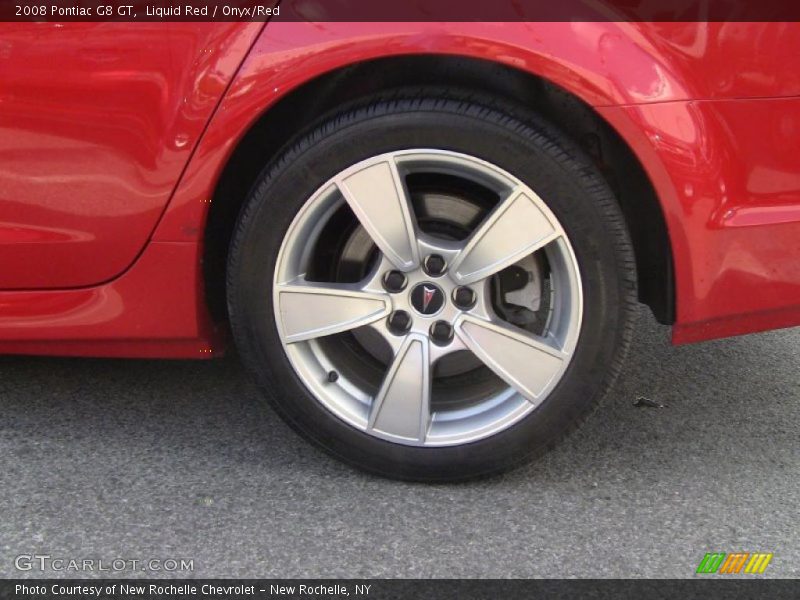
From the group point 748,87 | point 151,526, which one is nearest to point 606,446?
point 748,87

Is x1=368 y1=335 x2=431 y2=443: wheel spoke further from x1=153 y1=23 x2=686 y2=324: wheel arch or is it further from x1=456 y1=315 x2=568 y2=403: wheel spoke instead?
x1=153 y1=23 x2=686 y2=324: wheel arch

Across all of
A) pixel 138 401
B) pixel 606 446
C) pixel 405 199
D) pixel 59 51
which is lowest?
pixel 138 401

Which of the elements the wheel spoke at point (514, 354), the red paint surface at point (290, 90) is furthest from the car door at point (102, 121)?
the wheel spoke at point (514, 354)

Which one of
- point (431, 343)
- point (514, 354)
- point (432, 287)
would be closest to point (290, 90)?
point (432, 287)

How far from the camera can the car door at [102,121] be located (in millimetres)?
2027

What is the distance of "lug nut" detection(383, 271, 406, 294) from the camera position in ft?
7.23

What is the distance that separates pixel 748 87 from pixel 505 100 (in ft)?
1.56

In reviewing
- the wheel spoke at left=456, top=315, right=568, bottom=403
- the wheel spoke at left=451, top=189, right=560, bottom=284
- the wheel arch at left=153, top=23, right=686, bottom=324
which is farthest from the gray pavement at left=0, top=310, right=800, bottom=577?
the wheel spoke at left=451, top=189, right=560, bottom=284

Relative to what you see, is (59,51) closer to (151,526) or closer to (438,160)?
(438,160)

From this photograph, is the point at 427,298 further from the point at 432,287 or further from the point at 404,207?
the point at 404,207

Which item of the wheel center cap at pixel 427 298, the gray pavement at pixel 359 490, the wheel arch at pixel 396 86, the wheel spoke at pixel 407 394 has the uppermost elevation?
the wheel arch at pixel 396 86
